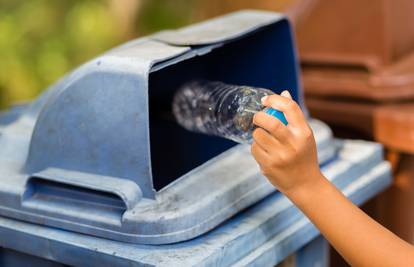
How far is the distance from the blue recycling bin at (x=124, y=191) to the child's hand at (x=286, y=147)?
166mm

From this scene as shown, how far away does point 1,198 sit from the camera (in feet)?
5.01

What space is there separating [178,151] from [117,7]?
11.7 ft

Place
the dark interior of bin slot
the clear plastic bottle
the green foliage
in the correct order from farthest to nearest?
1. the green foliage
2. the dark interior of bin slot
3. the clear plastic bottle

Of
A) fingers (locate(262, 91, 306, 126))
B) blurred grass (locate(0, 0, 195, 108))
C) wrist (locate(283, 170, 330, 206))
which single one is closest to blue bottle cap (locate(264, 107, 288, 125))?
fingers (locate(262, 91, 306, 126))

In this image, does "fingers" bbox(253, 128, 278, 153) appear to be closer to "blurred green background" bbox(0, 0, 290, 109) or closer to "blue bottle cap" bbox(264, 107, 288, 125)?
"blue bottle cap" bbox(264, 107, 288, 125)

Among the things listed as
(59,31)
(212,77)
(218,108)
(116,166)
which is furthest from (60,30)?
(116,166)

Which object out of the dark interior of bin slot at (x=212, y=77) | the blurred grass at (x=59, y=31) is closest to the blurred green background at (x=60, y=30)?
the blurred grass at (x=59, y=31)

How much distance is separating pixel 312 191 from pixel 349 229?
103 millimetres

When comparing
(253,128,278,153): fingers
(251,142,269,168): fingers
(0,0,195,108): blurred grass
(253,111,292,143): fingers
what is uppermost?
(253,111,292,143): fingers

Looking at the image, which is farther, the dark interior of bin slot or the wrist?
the dark interior of bin slot

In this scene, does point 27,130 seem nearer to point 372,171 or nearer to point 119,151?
point 119,151

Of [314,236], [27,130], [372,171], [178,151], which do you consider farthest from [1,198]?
[372,171]

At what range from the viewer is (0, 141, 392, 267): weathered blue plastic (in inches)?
52.6

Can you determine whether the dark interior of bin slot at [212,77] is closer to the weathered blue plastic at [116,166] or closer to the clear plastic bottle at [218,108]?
the clear plastic bottle at [218,108]
